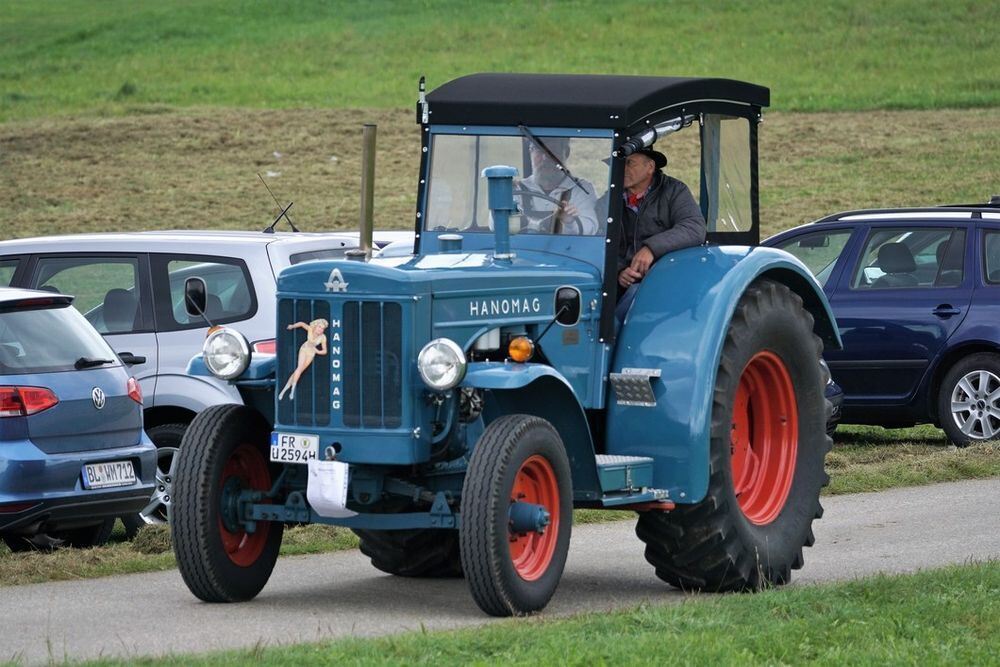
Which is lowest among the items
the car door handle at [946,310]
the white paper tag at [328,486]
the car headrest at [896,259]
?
the white paper tag at [328,486]

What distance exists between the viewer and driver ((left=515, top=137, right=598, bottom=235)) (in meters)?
9.28

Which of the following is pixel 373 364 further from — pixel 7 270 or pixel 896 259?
pixel 896 259

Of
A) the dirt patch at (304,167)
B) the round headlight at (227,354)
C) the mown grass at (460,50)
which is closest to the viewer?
the round headlight at (227,354)

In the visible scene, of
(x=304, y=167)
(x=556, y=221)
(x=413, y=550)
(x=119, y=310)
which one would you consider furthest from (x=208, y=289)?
(x=304, y=167)

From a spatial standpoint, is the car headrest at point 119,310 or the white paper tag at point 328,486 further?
the car headrest at point 119,310

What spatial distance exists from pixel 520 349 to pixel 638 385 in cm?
72

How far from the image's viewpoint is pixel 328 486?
8172 millimetres

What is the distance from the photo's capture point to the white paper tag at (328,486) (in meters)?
8.16

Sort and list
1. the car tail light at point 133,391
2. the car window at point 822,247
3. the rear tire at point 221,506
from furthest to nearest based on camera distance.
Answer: the car window at point 822,247 → the car tail light at point 133,391 → the rear tire at point 221,506

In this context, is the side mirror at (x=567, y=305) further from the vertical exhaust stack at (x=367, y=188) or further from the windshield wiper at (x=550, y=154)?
the vertical exhaust stack at (x=367, y=188)

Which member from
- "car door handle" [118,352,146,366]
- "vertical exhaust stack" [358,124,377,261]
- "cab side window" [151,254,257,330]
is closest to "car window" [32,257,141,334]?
"cab side window" [151,254,257,330]

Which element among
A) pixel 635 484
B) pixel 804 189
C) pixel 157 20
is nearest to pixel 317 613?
pixel 635 484

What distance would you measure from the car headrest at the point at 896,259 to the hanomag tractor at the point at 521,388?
5.22m

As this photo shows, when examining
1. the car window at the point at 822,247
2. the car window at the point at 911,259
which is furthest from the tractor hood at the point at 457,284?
the car window at the point at 822,247
